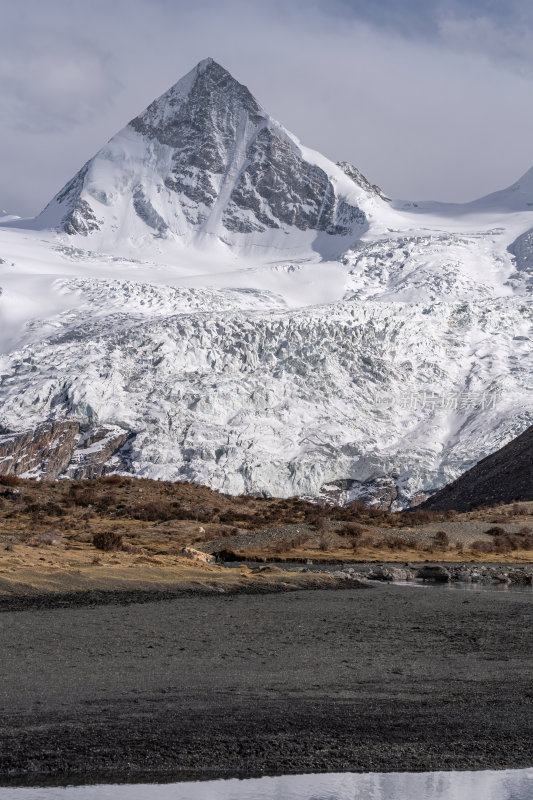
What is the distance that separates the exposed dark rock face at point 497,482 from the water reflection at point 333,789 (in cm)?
5623

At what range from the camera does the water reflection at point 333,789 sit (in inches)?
302

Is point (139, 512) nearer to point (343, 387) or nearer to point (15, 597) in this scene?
point (15, 597)

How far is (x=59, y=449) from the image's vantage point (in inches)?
4257

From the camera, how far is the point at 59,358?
11262 cm

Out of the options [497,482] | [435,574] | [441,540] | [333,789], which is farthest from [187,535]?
[333,789]

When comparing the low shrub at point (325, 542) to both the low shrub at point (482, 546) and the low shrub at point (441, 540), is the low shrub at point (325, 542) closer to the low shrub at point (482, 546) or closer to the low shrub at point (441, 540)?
the low shrub at point (441, 540)

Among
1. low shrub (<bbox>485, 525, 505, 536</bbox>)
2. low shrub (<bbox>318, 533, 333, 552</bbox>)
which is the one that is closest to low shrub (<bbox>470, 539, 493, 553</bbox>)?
low shrub (<bbox>485, 525, 505, 536</bbox>)

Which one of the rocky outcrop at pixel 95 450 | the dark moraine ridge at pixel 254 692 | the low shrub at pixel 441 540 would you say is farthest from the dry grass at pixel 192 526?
the rocky outcrop at pixel 95 450

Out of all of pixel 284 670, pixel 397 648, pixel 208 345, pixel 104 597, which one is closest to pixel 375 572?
pixel 104 597

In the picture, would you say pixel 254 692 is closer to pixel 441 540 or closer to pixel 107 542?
pixel 107 542

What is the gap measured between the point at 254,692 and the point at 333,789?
10.9 ft

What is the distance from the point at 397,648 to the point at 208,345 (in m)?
→ 101

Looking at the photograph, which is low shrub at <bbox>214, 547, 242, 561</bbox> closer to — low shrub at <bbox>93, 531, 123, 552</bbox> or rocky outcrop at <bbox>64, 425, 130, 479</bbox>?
low shrub at <bbox>93, 531, 123, 552</bbox>

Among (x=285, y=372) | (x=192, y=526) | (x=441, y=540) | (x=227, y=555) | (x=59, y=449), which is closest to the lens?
(x=227, y=555)
